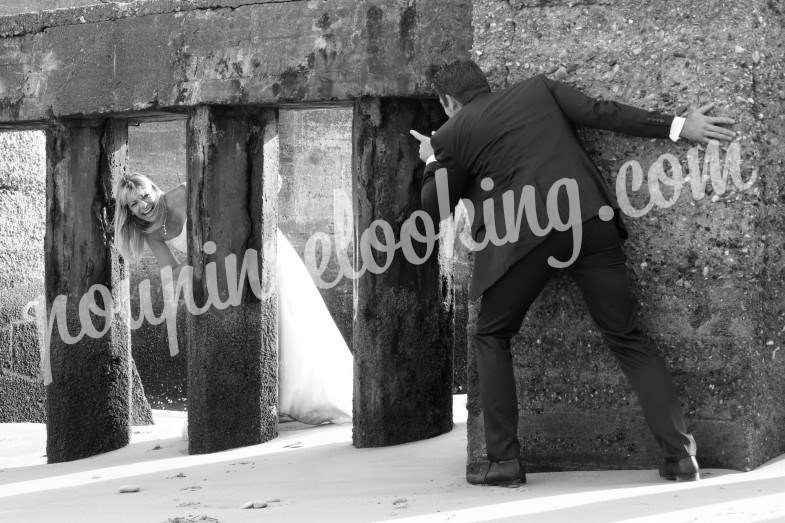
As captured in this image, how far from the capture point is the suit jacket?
468cm

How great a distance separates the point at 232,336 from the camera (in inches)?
255

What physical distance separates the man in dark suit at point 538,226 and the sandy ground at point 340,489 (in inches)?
9.4

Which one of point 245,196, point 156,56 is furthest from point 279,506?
point 156,56

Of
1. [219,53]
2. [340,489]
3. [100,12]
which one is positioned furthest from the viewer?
[100,12]

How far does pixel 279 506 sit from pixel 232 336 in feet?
5.86

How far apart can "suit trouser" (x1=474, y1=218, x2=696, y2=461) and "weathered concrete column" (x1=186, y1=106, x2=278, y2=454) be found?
78.7 inches

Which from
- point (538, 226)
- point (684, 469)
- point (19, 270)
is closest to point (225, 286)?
point (538, 226)

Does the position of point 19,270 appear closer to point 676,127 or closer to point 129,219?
point 129,219

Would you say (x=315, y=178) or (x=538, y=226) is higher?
(x=315, y=178)

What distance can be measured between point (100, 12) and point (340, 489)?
3.25 m

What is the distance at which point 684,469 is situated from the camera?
4484mm

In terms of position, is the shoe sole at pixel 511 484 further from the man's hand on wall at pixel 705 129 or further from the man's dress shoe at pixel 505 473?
the man's hand on wall at pixel 705 129

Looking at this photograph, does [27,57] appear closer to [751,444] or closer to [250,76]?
[250,76]

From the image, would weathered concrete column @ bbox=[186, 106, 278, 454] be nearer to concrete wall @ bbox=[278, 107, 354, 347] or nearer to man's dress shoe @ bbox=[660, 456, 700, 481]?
man's dress shoe @ bbox=[660, 456, 700, 481]
